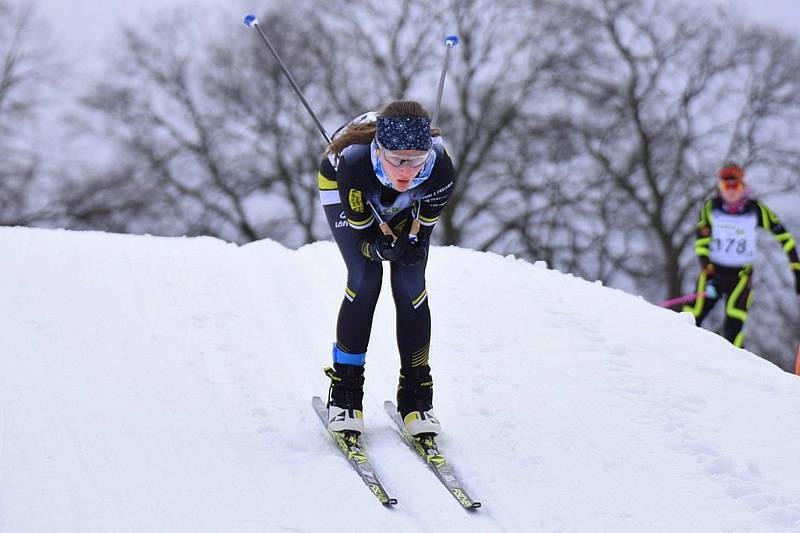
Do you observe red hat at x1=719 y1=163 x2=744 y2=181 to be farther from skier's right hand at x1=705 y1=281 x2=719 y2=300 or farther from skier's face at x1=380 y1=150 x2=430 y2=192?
skier's face at x1=380 y1=150 x2=430 y2=192

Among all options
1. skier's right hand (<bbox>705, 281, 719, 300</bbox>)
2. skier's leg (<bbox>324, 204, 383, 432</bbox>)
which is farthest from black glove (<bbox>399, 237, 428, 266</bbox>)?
skier's right hand (<bbox>705, 281, 719, 300</bbox>)

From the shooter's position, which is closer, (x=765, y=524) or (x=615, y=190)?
(x=765, y=524)

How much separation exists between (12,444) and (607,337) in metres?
3.82

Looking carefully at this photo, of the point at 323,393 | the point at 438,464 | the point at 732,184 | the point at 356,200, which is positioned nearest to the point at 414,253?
the point at 356,200

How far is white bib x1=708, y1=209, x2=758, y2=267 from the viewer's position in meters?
8.88

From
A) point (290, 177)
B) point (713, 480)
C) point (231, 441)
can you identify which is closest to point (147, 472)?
point (231, 441)

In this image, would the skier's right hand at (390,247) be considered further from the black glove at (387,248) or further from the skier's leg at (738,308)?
the skier's leg at (738,308)

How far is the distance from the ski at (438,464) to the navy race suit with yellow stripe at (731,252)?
5.13 m

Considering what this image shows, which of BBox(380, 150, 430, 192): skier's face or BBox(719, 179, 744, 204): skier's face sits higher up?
BBox(380, 150, 430, 192): skier's face

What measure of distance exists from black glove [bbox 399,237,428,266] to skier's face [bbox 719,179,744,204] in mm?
5352

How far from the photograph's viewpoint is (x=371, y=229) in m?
4.58

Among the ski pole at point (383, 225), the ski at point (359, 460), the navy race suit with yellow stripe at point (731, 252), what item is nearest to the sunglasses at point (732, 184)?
the navy race suit with yellow stripe at point (731, 252)

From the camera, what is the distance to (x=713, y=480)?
4348 mm

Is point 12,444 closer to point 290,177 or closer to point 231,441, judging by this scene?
point 231,441
